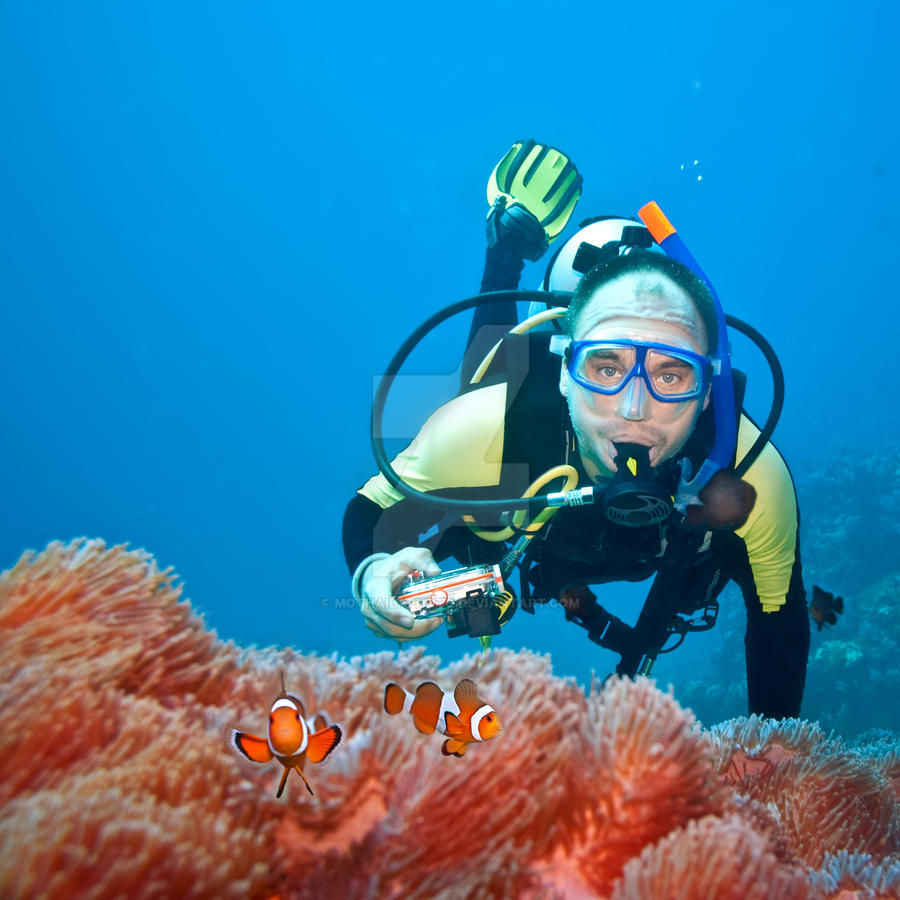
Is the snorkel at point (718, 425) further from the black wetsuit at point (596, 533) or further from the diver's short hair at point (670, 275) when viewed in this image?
the black wetsuit at point (596, 533)

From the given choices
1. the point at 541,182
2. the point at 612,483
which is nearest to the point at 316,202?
the point at 541,182

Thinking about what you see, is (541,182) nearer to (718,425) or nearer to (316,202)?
(718,425)

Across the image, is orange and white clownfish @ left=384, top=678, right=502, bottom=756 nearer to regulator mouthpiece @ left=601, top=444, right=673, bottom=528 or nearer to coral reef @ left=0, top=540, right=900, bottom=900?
coral reef @ left=0, top=540, right=900, bottom=900

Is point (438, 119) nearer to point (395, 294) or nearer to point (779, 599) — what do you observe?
point (395, 294)

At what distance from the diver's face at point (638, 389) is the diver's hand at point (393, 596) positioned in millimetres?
1075

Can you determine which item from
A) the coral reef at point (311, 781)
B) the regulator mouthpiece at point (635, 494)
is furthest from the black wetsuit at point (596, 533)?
the coral reef at point (311, 781)

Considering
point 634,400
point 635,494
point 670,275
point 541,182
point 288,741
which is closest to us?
point 288,741

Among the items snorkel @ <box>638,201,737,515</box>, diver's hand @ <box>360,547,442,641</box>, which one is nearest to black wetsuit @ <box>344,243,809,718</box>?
snorkel @ <box>638,201,737,515</box>

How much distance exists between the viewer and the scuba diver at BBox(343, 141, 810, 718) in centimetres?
263

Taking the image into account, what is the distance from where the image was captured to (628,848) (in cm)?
114

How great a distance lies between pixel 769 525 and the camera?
296 cm

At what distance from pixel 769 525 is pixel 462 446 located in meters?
1.74

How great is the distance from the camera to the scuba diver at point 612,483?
104 inches

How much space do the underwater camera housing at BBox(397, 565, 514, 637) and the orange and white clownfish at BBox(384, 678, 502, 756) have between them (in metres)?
0.99
